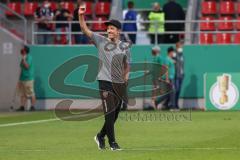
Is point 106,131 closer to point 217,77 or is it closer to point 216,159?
point 216,159

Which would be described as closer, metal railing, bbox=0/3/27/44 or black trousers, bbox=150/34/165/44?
black trousers, bbox=150/34/165/44

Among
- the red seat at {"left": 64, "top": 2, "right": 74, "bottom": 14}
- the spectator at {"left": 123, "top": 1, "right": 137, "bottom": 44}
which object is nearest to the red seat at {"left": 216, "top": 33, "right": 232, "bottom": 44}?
the spectator at {"left": 123, "top": 1, "right": 137, "bottom": 44}

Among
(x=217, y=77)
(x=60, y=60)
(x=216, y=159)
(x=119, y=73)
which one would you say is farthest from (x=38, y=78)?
(x=216, y=159)

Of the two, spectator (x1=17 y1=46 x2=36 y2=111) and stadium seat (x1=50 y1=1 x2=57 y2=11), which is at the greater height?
stadium seat (x1=50 y1=1 x2=57 y2=11)

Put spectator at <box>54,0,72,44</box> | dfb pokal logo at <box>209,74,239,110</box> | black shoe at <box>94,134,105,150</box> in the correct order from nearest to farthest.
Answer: black shoe at <box>94,134,105,150</box>
dfb pokal logo at <box>209,74,239,110</box>
spectator at <box>54,0,72,44</box>

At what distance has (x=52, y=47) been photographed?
103ft

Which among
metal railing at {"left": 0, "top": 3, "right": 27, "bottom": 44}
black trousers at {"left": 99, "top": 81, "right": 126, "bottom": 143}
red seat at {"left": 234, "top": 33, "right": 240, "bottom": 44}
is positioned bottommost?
black trousers at {"left": 99, "top": 81, "right": 126, "bottom": 143}

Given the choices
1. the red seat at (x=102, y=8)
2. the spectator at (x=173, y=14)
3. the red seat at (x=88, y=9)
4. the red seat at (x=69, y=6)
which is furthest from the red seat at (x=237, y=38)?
the red seat at (x=69, y=6)

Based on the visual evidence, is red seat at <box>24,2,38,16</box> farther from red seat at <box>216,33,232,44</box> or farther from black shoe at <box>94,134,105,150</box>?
black shoe at <box>94,134,105,150</box>

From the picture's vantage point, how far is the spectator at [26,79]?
1189 inches

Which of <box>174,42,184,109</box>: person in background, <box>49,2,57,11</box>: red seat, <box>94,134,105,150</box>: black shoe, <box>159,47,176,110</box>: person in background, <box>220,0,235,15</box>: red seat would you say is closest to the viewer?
<box>94,134,105,150</box>: black shoe

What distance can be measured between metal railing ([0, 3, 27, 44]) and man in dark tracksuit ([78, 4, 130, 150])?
15563 mm

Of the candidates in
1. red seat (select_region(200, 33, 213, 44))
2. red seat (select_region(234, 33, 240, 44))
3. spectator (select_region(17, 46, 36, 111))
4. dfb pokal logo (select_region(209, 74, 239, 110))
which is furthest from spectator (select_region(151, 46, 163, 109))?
spectator (select_region(17, 46, 36, 111))

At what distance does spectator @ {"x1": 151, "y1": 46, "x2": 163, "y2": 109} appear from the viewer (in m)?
29.8
